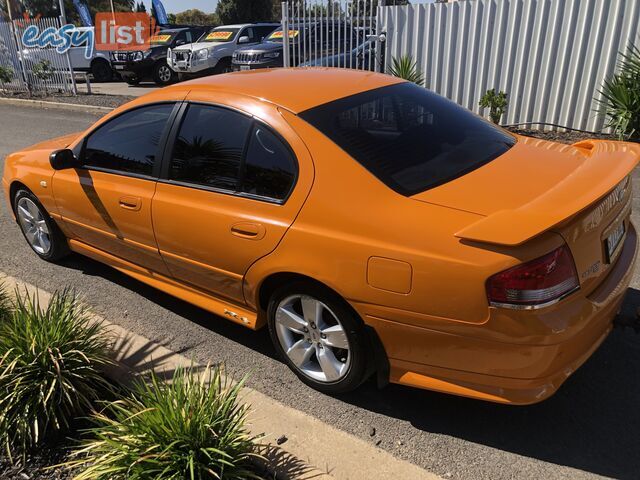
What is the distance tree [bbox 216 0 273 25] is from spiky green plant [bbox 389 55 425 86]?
106 ft

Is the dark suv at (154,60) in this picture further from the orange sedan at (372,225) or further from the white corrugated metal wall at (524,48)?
the orange sedan at (372,225)

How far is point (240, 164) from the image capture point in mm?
2990

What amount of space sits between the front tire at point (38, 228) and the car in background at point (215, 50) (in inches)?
499

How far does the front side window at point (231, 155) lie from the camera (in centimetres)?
282

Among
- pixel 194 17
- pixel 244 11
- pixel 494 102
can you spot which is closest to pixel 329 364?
pixel 494 102

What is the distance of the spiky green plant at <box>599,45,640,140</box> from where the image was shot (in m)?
7.33

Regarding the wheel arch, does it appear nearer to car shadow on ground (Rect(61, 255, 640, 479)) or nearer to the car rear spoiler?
car shadow on ground (Rect(61, 255, 640, 479))

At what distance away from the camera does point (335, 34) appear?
34.4ft

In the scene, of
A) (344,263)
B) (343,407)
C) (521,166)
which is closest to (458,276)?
(344,263)

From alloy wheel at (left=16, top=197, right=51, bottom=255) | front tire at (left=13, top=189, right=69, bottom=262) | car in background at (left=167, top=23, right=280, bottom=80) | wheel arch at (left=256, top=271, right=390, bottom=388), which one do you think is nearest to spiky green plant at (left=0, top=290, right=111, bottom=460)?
wheel arch at (left=256, top=271, right=390, bottom=388)

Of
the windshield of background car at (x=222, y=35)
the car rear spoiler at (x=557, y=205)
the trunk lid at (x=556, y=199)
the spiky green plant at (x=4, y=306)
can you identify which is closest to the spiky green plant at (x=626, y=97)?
the trunk lid at (x=556, y=199)

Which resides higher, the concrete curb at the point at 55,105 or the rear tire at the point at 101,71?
the rear tire at the point at 101,71

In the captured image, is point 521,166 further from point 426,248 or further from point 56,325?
point 56,325

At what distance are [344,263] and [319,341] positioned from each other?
23.6 inches
